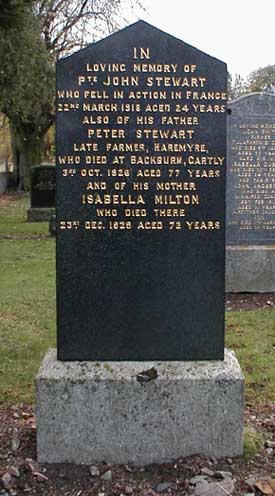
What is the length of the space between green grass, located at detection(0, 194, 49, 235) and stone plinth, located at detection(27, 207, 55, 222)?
291mm

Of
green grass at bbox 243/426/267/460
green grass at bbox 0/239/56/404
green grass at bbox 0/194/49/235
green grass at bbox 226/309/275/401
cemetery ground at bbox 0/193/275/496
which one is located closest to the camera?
cemetery ground at bbox 0/193/275/496

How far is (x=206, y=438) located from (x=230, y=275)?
17.1ft

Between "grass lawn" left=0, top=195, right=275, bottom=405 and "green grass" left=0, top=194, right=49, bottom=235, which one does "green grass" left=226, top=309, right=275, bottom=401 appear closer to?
"grass lawn" left=0, top=195, right=275, bottom=405

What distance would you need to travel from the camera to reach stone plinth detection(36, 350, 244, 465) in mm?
3484

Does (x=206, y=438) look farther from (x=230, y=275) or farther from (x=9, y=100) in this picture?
(x=9, y=100)

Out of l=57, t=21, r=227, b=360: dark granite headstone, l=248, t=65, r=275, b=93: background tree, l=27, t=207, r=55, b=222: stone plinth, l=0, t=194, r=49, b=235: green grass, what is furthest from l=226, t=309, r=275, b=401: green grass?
l=248, t=65, r=275, b=93: background tree

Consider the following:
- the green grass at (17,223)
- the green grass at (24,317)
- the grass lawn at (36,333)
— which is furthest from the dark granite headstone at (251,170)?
the green grass at (17,223)

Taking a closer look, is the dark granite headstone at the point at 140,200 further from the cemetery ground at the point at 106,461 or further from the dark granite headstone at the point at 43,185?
the dark granite headstone at the point at 43,185

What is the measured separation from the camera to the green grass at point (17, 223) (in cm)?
1702

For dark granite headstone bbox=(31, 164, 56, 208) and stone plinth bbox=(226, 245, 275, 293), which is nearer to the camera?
stone plinth bbox=(226, 245, 275, 293)

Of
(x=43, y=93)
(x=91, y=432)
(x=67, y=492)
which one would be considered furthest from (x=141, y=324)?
(x=43, y=93)

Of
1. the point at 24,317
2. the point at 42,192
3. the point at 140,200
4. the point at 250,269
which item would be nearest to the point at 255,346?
the point at 250,269

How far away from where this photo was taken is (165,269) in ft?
A: 11.9

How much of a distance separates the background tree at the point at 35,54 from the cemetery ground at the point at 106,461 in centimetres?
940
